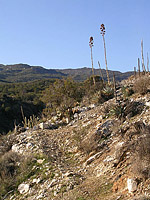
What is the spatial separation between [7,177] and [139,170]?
4507mm

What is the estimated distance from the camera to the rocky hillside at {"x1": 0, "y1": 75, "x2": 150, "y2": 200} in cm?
457

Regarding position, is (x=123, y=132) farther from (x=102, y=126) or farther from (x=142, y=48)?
(x=142, y=48)

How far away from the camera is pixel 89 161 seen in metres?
6.61

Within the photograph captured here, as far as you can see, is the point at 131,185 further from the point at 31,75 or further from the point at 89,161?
the point at 31,75

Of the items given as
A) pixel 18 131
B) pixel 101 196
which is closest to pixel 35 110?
pixel 18 131

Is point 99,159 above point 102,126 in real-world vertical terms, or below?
below

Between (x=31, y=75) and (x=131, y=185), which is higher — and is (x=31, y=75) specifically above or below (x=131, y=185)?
above

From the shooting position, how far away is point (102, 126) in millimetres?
8461

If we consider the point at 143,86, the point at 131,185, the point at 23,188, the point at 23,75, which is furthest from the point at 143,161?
the point at 23,75

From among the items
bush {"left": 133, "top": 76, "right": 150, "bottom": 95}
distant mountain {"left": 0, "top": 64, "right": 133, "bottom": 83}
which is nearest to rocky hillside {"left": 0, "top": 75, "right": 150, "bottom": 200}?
bush {"left": 133, "top": 76, "right": 150, "bottom": 95}

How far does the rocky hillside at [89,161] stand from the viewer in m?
4.57

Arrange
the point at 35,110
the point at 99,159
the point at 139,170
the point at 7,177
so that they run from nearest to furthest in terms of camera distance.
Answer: the point at 139,170 → the point at 99,159 → the point at 7,177 → the point at 35,110

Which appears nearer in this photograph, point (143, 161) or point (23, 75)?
point (143, 161)

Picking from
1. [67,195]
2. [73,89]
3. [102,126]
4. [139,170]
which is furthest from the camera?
[73,89]
